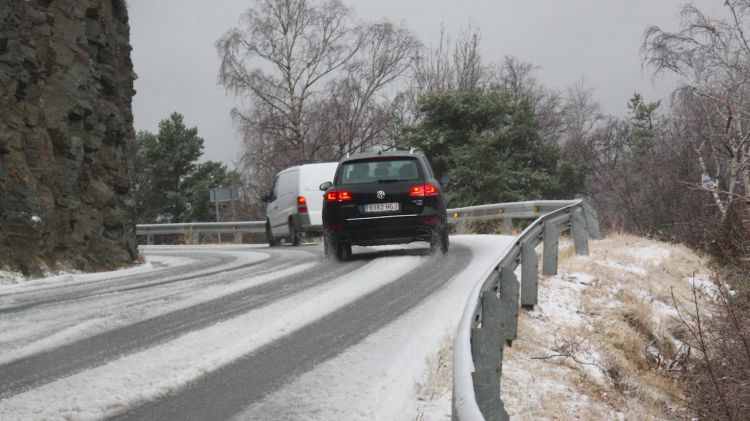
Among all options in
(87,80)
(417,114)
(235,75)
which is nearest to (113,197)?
(87,80)

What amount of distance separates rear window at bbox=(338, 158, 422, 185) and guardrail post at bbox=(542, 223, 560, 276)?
3174mm

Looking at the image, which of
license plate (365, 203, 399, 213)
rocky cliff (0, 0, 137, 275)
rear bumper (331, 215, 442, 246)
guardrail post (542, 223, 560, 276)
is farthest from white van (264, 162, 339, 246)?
guardrail post (542, 223, 560, 276)

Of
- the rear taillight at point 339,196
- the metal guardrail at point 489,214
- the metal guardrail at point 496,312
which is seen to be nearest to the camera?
the metal guardrail at point 496,312

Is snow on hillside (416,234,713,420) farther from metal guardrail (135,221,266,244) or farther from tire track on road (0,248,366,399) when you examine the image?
metal guardrail (135,221,266,244)

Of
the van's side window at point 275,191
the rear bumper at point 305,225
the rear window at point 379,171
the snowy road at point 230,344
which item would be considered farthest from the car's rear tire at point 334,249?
the van's side window at point 275,191

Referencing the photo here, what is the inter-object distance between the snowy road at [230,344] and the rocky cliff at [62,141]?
2946 mm

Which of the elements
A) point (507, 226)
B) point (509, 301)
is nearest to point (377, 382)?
point (509, 301)

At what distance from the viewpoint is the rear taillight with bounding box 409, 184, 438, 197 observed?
13172 millimetres

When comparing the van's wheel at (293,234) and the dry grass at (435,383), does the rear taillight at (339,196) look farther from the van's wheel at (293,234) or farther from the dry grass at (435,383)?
the van's wheel at (293,234)

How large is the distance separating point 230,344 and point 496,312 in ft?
8.10

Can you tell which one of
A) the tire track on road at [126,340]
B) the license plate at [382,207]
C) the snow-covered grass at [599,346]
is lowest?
the snow-covered grass at [599,346]

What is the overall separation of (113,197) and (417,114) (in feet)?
102

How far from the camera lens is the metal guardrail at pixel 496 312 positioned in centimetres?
361

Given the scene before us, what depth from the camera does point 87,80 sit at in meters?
17.2
